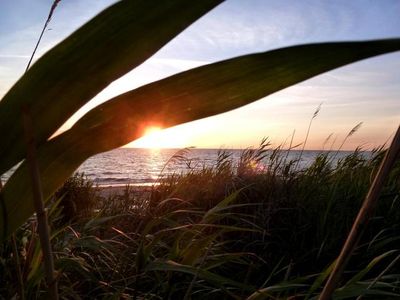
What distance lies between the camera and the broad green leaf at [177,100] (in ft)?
0.80

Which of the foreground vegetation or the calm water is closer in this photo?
the foreground vegetation

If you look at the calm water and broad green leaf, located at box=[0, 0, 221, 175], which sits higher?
broad green leaf, located at box=[0, 0, 221, 175]

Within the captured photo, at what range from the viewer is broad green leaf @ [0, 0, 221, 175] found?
25 centimetres

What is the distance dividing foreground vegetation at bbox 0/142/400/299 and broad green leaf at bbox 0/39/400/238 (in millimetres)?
651

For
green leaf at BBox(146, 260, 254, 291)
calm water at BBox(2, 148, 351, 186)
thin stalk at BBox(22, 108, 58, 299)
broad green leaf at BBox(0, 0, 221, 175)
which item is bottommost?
calm water at BBox(2, 148, 351, 186)

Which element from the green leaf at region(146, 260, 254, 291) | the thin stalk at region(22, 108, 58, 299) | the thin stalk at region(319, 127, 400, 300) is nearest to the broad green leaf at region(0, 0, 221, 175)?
the thin stalk at region(22, 108, 58, 299)

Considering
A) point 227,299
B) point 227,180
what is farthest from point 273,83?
point 227,180

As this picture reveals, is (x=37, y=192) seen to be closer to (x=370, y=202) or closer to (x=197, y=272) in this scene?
(x=370, y=202)

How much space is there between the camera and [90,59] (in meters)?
0.27

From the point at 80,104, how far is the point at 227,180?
3761 millimetres

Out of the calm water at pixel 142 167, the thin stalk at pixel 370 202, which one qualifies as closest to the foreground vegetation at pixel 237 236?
the calm water at pixel 142 167

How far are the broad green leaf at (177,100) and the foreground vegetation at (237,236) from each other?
2.14ft

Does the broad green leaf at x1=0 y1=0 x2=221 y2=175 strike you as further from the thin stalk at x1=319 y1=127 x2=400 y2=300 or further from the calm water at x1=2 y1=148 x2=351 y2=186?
the calm water at x1=2 y1=148 x2=351 y2=186

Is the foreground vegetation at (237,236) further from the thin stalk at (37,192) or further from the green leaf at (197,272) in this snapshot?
the thin stalk at (37,192)
